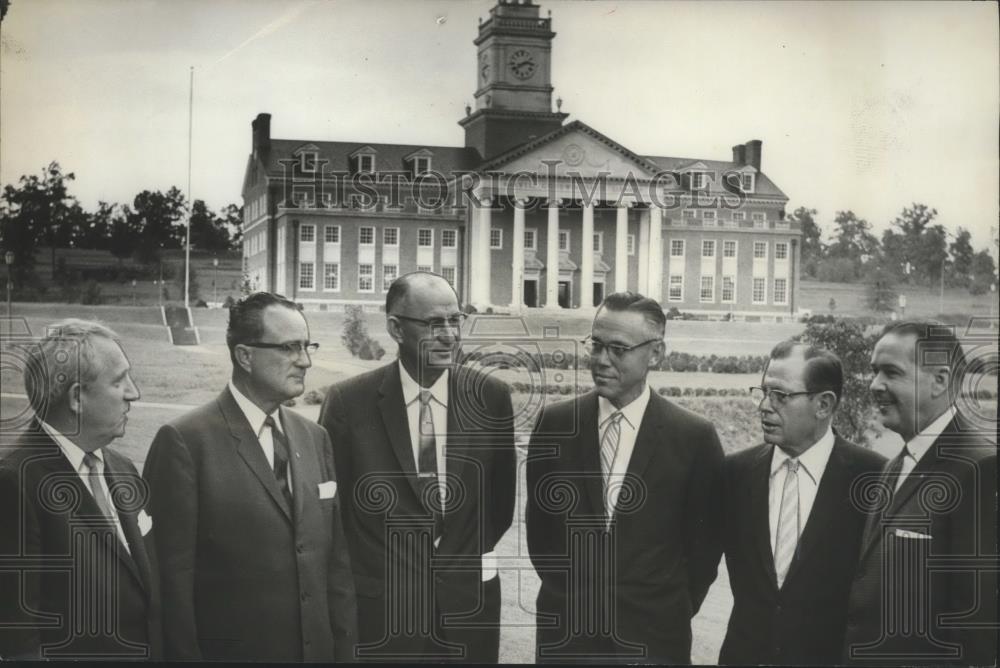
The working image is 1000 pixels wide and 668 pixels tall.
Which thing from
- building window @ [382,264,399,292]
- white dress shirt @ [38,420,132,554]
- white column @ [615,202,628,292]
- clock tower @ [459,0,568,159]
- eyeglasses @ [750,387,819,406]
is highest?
clock tower @ [459,0,568,159]

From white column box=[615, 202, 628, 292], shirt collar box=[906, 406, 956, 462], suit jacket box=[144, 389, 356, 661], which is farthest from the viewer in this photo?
white column box=[615, 202, 628, 292]

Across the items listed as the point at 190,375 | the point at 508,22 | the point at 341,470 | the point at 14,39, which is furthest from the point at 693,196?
the point at 14,39

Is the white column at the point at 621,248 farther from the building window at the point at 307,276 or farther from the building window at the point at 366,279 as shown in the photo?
the building window at the point at 307,276

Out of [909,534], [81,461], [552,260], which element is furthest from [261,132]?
[909,534]

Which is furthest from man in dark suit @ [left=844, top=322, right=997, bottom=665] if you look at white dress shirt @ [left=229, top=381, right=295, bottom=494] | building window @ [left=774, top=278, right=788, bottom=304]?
white dress shirt @ [left=229, top=381, right=295, bottom=494]

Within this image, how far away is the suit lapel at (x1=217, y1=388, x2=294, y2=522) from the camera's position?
6012 millimetres

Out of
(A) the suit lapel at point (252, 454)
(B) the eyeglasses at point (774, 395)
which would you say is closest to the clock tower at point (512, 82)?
(B) the eyeglasses at point (774, 395)

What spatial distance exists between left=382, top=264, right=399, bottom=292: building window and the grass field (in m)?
0.20

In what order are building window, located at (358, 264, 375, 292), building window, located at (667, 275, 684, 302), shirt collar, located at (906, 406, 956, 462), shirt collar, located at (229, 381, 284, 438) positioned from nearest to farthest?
shirt collar, located at (229, 381, 284, 438) → shirt collar, located at (906, 406, 956, 462) → building window, located at (358, 264, 375, 292) → building window, located at (667, 275, 684, 302)

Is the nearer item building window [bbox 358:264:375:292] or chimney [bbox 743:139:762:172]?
building window [bbox 358:264:375:292]

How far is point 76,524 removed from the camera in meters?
6.15

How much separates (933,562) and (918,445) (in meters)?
0.69

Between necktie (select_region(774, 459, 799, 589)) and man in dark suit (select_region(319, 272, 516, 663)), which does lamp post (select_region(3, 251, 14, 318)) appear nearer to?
man in dark suit (select_region(319, 272, 516, 663))

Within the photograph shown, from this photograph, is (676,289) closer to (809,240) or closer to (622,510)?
(809,240)
